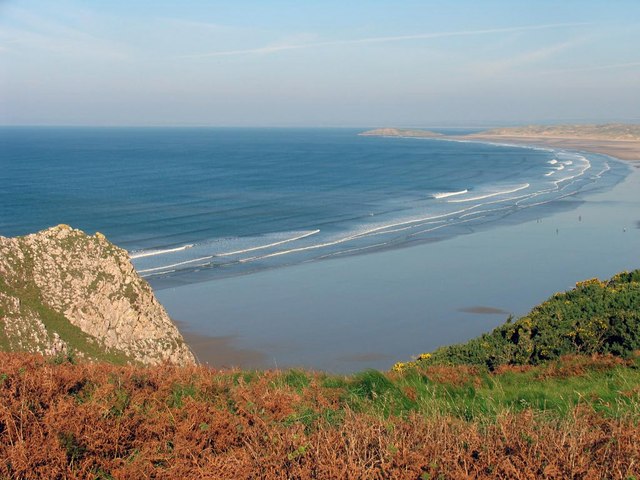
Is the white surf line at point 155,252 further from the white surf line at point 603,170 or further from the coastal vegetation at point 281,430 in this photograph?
the white surf line at point 603,170

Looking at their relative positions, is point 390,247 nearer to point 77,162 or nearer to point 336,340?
point 336,340

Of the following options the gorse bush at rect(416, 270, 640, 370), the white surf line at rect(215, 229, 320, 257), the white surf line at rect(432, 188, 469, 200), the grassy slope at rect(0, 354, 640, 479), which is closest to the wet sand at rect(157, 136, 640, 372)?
the white surf line at rect(215, 229, 320, 257)

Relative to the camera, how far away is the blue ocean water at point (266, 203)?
133ft

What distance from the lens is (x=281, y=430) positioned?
18.9 feet

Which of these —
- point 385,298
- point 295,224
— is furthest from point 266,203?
point 385,298

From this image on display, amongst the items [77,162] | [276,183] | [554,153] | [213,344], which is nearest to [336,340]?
[213,344]

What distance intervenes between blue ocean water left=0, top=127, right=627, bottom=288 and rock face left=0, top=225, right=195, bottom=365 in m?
14.0

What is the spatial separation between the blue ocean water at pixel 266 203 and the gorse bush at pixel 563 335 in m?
21.6

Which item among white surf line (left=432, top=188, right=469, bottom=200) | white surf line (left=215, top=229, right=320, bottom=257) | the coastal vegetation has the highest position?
the coastal vegetation

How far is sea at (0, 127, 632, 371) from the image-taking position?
999 inches

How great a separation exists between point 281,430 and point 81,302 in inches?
459

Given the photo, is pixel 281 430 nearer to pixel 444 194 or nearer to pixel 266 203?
pixel 266 203

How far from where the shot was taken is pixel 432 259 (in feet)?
122

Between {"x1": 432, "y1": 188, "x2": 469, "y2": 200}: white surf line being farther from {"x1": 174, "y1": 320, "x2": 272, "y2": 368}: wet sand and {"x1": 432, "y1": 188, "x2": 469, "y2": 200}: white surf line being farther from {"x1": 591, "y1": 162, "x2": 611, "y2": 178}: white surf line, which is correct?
{"x1": 174, "y1": 320, "x2": 272, "y2": 368}: wet sand
